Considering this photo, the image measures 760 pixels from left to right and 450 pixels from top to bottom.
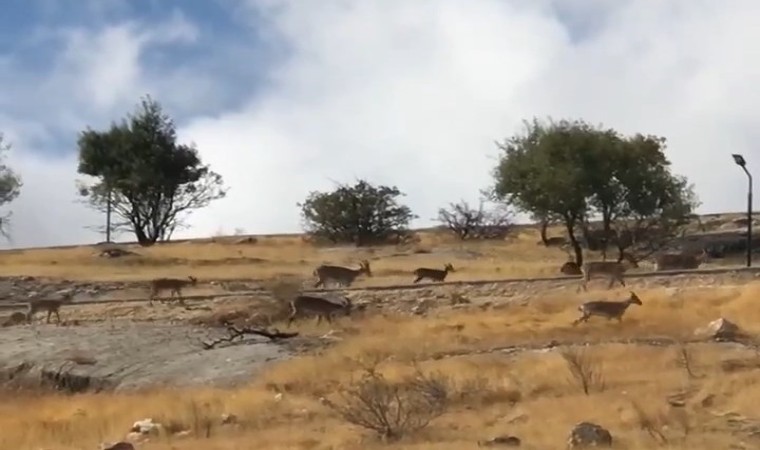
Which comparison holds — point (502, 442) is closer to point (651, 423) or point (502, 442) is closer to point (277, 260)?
point (651, 423)

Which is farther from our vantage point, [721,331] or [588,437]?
[721,331]

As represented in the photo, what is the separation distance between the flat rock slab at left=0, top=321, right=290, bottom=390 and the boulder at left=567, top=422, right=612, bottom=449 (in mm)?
10866

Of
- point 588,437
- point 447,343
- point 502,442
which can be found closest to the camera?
point 588,437

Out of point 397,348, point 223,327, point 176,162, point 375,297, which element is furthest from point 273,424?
point 176,162

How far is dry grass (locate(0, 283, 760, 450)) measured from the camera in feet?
58.3

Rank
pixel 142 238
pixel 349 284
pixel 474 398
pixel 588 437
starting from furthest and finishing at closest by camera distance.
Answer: pixel 142 238, pixel 349 284, pixel 474 398, pixel 588 437

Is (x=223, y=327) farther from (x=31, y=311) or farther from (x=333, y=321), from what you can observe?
(x=31, y=311)

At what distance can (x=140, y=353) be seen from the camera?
30688mm

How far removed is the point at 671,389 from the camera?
67.5 ft

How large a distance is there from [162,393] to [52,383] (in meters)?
5.50

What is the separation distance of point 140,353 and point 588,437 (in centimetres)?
1664

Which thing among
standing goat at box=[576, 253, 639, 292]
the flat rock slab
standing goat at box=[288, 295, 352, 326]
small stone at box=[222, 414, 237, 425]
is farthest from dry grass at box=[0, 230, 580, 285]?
small stone at box=[222, 414, 237, 425]

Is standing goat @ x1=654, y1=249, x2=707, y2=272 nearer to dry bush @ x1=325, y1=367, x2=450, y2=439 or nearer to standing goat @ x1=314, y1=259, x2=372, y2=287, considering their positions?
standing goat @ x1=314, y1=259, x2=372, y2=287

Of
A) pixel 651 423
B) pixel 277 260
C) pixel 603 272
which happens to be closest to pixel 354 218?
pixel 277 260
